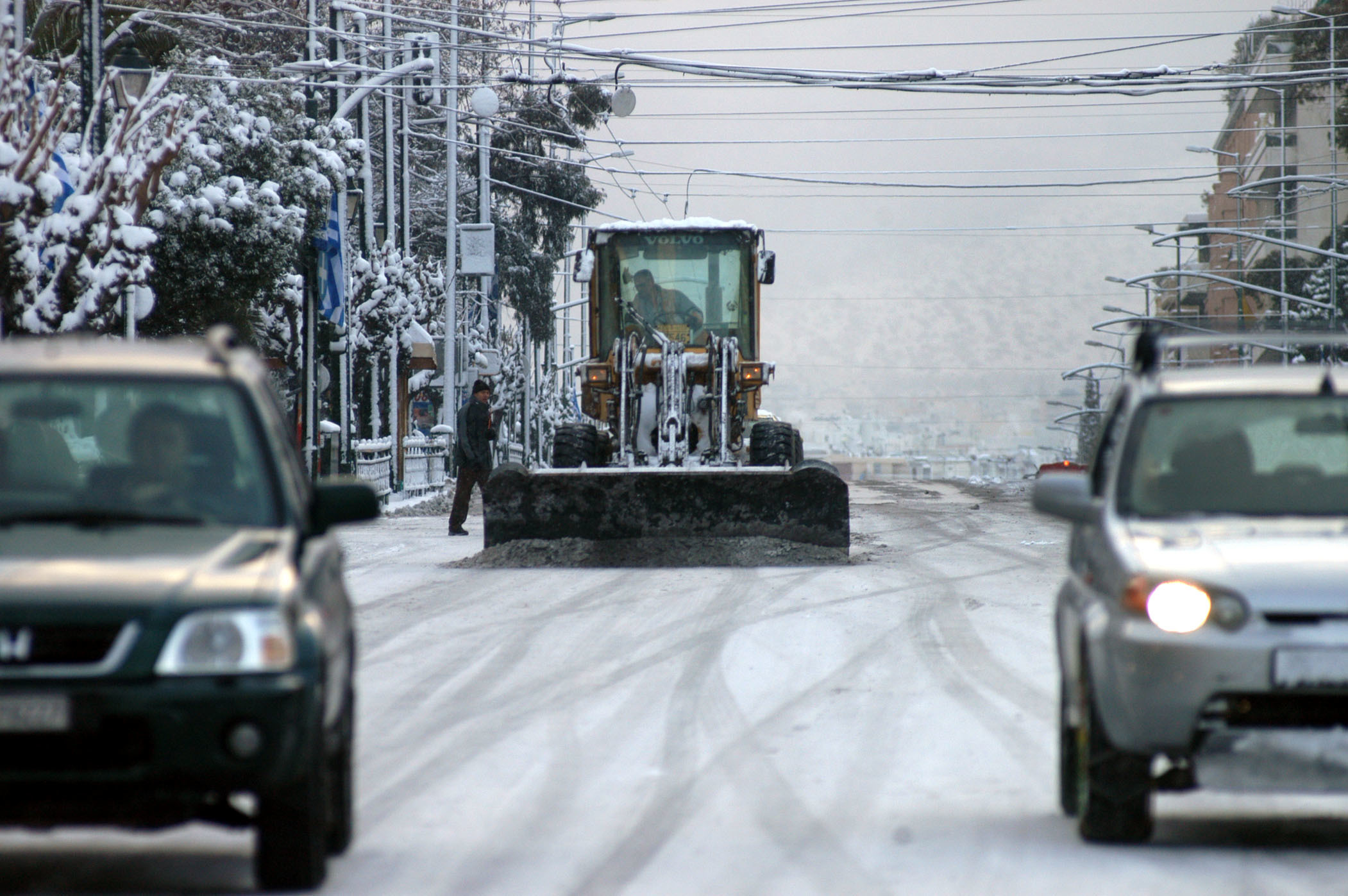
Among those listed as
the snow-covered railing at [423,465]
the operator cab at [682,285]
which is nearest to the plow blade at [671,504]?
the operator cab at [682,285]

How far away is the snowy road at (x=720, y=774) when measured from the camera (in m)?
6.41

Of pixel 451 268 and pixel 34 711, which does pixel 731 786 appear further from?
pixel 451 268

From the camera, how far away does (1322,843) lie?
274 inches

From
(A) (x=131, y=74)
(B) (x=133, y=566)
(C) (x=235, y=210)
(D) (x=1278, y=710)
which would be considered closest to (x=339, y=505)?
(B) (x=133, y=566)

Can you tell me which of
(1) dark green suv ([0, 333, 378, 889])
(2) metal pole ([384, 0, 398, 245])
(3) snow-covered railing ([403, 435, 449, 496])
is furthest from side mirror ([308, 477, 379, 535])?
(2) metal pole ([384, 0, 398, 245])

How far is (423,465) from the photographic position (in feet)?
147

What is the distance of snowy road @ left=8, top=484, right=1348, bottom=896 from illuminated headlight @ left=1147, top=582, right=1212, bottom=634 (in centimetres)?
78

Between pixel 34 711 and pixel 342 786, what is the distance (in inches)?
55.5

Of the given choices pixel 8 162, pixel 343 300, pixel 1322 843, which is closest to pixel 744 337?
pixel 8 162

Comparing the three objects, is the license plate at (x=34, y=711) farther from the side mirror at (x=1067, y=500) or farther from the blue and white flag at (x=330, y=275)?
the blue and white flag at (x=330, y=275)

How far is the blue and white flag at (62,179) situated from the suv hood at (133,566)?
1716cm

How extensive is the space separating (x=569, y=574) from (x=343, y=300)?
47.6ft

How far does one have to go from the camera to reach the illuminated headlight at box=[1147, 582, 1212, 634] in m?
6.27

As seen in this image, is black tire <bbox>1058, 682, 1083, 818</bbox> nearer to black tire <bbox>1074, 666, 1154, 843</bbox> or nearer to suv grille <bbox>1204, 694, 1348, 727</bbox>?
black tire <bbox>1074, 666, 1154, 843</bbox>
